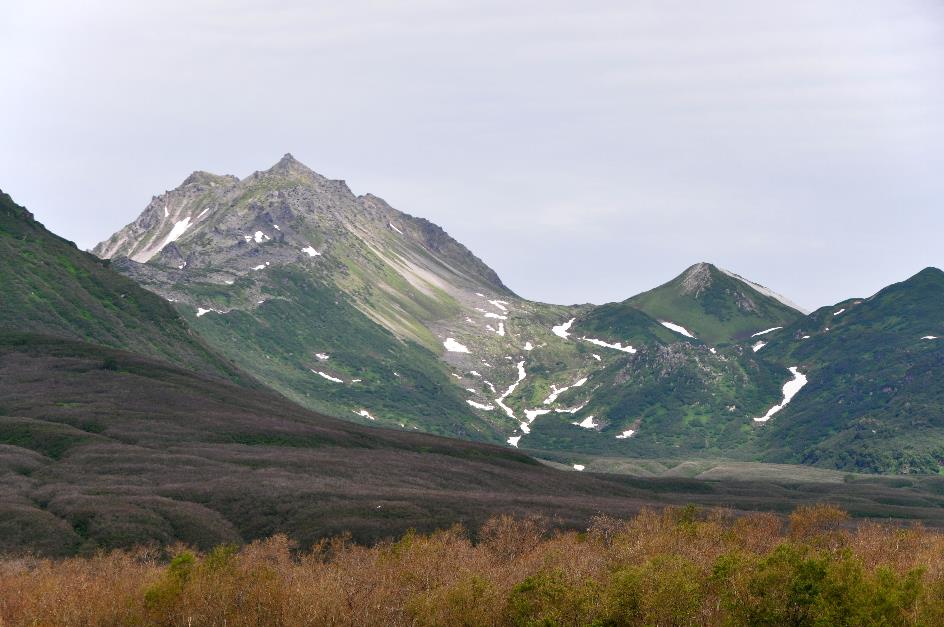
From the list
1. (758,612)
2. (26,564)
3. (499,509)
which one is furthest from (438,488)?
(758,612)

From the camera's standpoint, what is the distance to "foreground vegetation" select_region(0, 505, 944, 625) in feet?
290

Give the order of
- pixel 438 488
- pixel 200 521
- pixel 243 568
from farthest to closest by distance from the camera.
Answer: pixel 438 488 → pixel 200 521 → pixel 243 568

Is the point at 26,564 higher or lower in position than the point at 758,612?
lower

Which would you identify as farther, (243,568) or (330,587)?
(243,568)

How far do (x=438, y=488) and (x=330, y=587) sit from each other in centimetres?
9906

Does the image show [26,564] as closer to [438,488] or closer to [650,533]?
[650,533]

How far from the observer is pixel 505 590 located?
9875 centimetres

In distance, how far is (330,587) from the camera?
99500mm

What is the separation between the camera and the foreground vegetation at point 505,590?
290 feet

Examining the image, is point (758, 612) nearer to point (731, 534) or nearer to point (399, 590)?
point (399, 590)

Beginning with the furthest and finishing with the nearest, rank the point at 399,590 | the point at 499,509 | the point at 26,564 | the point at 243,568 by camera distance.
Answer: the point at 499,509 → the point at 26,564 → the point at 243,568 → the point at 399,590

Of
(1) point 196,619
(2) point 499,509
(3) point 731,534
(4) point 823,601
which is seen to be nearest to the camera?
(4) point 823,601

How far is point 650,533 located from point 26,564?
72.3 m

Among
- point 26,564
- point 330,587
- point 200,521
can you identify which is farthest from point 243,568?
point 200,521
